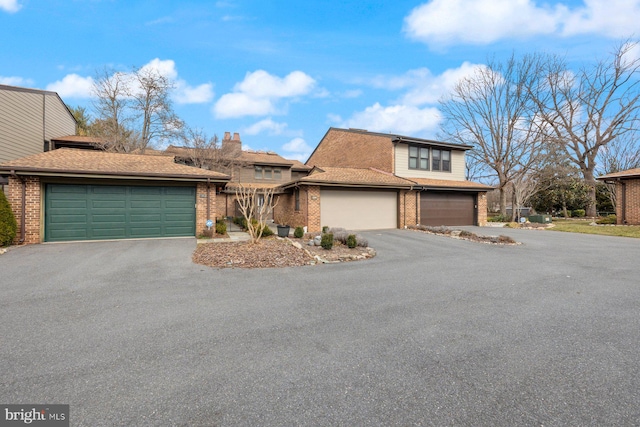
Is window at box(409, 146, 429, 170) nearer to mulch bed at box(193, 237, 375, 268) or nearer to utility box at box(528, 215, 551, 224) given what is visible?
utility box at box(528, 215, 551, 224)

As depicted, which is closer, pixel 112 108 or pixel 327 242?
pixel 327 242

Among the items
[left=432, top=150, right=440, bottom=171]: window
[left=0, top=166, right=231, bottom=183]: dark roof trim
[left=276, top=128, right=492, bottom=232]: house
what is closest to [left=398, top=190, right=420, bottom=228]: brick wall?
[left=276, top=128, right=492, bottom=232]: house

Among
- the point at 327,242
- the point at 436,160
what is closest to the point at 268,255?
the point at 327,242

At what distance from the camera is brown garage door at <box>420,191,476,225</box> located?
17547mm

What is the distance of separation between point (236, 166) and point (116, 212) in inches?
581

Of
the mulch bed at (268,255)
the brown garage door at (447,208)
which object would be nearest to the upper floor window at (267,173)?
the brown garage door at (447,208)

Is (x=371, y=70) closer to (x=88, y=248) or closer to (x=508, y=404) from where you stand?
(x=88, y=248)

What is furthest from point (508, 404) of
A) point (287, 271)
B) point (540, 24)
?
point (540, 24)

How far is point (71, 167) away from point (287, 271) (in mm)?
9387

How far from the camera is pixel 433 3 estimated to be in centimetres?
1063

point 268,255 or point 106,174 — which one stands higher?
point 106,174

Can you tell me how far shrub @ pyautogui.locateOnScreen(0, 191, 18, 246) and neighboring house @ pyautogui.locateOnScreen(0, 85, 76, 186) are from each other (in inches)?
316

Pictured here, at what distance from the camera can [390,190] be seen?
16.6 m

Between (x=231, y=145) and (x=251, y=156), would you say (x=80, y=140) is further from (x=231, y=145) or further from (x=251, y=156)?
(x=251, y=156)
